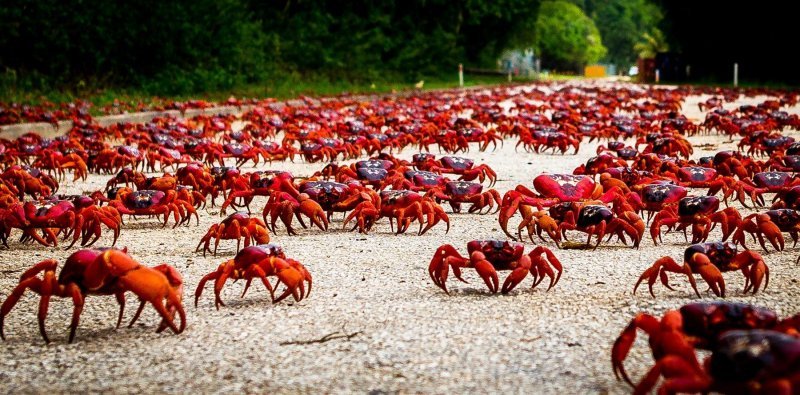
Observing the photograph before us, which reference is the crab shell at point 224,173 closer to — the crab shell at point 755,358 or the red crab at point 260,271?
the red crab at point 260,271

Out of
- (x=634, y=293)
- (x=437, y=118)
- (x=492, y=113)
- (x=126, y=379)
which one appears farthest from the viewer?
(x=492, y=113)

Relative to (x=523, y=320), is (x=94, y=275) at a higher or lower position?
higher

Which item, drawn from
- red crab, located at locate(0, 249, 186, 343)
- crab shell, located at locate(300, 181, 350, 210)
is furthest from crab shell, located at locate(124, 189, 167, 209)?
red crab, located at locate(0, 249, 186, 343)

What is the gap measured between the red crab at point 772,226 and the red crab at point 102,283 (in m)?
3.06

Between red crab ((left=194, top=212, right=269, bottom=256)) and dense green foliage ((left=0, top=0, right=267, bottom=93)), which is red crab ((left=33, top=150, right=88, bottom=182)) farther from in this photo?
dense green foliage ((left=0, top=0, right=267, bottom=93))

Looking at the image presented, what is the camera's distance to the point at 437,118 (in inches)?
634

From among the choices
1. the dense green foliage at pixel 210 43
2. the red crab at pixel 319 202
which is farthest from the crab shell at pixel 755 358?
the dense green foliage at pixel 210 43

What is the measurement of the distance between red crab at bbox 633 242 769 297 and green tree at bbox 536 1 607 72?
87107 millimetres

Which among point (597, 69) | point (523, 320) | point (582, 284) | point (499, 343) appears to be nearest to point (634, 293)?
point (582, 284)

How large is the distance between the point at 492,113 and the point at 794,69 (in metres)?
29.2

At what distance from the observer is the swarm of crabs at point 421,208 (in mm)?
3668

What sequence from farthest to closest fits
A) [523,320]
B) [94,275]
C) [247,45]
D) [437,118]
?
[247,45], [437,118], [523,320], [94,275]

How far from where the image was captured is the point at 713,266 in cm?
420

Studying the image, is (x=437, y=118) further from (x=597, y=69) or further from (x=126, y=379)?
(x=597, y=69)
